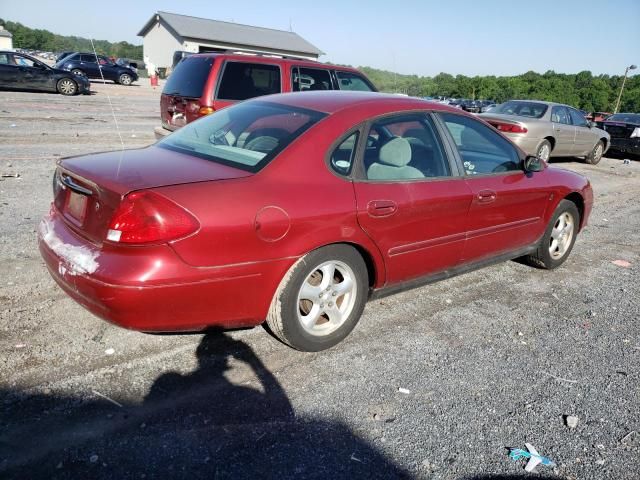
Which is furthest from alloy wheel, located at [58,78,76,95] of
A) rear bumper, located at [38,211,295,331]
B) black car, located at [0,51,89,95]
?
rear bumper, located at [38,211,295,331]

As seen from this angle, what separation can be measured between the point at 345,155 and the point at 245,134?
0.73m

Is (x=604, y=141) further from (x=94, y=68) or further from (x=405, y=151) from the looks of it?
(x=94, y=68)

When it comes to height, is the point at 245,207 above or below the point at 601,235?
above

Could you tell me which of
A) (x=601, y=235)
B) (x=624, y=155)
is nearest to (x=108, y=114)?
(x=601, y=235)

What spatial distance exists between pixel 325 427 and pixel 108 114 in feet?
50.7

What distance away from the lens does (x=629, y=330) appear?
4.04m

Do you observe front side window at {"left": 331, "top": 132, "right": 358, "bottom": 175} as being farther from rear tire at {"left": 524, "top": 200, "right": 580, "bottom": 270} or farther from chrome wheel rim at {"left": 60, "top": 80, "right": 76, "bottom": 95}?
chrome wheel rim at {"left": 60, "top": 80, "right": 76, "bottom": 95}

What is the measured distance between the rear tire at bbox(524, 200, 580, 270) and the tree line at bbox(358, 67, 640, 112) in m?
41.4

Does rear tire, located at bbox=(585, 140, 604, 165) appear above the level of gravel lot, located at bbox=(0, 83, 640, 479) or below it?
above

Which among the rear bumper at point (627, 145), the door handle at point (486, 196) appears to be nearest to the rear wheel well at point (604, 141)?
the rear bumper at point (627, 145)

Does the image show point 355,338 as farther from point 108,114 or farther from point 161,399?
point 108,114

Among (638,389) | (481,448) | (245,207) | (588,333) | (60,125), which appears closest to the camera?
(481,448)

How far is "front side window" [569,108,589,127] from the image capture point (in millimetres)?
13453

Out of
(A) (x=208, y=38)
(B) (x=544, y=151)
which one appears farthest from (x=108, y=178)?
(A) (x=208, y=38)
